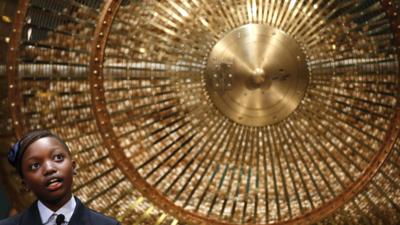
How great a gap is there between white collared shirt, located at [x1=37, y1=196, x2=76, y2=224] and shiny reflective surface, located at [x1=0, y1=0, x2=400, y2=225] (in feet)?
3.39

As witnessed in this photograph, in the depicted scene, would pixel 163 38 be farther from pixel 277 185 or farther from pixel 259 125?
pixel 277 185

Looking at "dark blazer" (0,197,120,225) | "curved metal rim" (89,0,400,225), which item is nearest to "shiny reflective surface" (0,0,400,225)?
"curved metal rim" (89,0,400,225)

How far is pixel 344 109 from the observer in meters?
2.72

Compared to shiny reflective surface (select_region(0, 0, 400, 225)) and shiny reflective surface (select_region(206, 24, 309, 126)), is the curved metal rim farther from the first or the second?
shiny reflective surface (select_region(206, 24, 309, 126))

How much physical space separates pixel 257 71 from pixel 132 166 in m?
0.56

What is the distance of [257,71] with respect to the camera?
8.81ft

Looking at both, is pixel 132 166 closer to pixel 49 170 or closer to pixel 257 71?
pixel 257 71

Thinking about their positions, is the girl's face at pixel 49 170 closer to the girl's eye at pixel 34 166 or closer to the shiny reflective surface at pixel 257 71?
the girl's eye at pixel 34 166

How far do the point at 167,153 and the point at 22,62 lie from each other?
602 millimetres

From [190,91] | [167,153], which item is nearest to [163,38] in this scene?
[190,91]

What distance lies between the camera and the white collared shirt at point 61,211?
5.61 feet

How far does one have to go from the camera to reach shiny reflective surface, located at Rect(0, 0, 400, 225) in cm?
270

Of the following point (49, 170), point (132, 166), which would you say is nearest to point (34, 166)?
point (49, 170)

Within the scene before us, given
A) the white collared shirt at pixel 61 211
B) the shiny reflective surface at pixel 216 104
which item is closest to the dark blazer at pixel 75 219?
the white collared shirt at pixel 61 211
